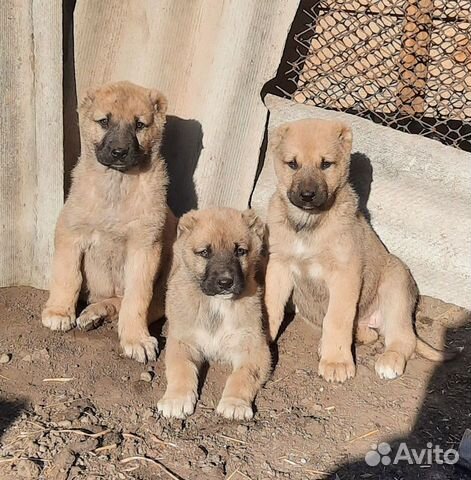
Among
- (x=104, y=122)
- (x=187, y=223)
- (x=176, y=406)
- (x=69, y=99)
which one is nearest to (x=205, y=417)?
(x=176, y=406)

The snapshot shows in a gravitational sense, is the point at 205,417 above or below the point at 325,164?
below

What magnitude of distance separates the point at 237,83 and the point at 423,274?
2.25m

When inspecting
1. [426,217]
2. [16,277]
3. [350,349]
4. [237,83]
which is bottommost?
[16,277]

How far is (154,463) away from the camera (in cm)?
397

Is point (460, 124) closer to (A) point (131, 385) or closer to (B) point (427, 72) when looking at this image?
(B) point (427, 72)

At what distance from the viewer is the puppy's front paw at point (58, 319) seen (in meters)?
5.30

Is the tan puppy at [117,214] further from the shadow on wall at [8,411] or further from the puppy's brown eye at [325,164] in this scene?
the puppy's brown eye at [325,164]

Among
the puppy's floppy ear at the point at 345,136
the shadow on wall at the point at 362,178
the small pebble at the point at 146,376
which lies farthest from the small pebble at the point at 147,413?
the shadow on wall at the point at 362,178

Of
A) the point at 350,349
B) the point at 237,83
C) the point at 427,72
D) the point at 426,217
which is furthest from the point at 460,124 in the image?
the point at 350,349

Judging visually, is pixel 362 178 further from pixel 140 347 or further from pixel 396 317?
pixel 140 347

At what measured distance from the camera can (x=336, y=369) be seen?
4.89 metres

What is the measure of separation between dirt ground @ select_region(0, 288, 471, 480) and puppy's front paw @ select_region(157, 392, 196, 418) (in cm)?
6

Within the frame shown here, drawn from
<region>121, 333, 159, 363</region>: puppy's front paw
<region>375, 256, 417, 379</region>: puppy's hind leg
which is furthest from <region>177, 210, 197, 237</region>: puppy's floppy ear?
<region>375, 256, 417, 379</region>: puppy's hind leg

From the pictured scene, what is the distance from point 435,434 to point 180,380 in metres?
1.62
